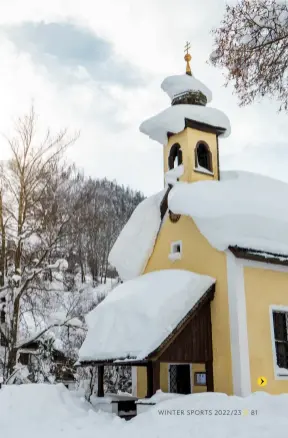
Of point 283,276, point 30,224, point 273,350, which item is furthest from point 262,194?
point 30,224

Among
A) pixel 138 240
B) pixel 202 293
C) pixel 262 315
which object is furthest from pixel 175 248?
pixel 262 315

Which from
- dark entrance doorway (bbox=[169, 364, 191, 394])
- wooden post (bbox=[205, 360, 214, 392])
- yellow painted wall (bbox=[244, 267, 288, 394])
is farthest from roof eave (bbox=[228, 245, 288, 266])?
dark entrance doorway (bbox=[169, 364, 191, 394])

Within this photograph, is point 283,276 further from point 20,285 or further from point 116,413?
point 20,285

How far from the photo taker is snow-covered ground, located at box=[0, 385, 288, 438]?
23.9 ft

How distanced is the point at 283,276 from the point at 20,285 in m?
7.71

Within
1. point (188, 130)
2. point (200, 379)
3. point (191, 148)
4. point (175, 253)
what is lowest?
point (200, 379)

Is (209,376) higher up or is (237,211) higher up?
(237,211)

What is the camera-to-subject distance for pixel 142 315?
10.7 m

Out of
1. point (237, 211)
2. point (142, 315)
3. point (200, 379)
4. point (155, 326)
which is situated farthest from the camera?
point (200, 379)

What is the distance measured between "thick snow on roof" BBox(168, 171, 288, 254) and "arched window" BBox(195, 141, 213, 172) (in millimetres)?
1103

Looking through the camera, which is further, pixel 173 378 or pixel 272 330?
pixel 173 378

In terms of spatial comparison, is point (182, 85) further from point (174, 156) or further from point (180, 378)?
point (180, 378)

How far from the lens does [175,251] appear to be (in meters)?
13.3

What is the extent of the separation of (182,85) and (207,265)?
6.08m
